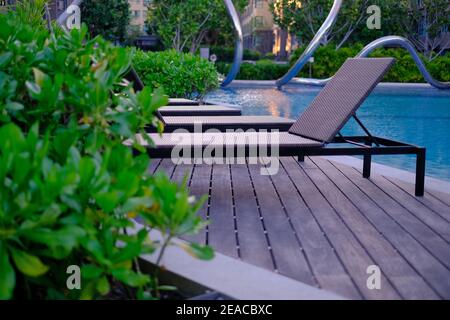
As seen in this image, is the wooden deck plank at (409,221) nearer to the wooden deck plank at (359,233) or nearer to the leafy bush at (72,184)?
the wooden deck plank at (359,233)

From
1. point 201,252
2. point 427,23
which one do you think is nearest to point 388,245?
point 201,252

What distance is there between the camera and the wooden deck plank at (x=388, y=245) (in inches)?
99.6

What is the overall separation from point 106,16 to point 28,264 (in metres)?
30.6

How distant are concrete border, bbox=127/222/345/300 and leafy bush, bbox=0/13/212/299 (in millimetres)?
154

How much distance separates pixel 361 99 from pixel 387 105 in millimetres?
11799

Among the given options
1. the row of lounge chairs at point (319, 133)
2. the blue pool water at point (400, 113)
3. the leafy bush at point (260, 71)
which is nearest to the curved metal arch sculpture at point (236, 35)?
the blue pool water at point (400, 113)

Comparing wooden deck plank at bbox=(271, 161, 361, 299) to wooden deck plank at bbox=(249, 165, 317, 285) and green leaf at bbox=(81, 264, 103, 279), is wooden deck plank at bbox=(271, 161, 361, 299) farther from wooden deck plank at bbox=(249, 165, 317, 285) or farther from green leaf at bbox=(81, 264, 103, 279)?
green leaf at bbox=(81, 264, 103, 279)

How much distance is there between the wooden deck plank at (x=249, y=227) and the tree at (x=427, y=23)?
24576 millimetres

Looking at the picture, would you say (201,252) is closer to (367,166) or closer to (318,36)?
(367,166)

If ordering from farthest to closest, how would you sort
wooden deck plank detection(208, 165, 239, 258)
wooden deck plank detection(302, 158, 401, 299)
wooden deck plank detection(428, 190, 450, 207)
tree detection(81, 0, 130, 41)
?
tree detection(81, 0, 130, 41), wooden deck plank detection(428, 190, 450, 207), wooden deck plank detection(208, 165, 239, 258), wooden deck plank detection(302, 158, 401, 299)

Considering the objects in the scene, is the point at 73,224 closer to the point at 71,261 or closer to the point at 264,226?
the point at 71,261

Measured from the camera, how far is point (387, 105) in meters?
15.6

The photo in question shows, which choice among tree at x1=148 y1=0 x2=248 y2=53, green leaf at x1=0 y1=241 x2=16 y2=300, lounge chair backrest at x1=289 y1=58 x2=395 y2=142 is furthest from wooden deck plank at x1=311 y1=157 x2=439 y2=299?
tree at x1=148 y1=0 x2=248 y2=53

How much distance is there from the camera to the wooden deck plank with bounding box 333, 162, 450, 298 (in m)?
2.63
